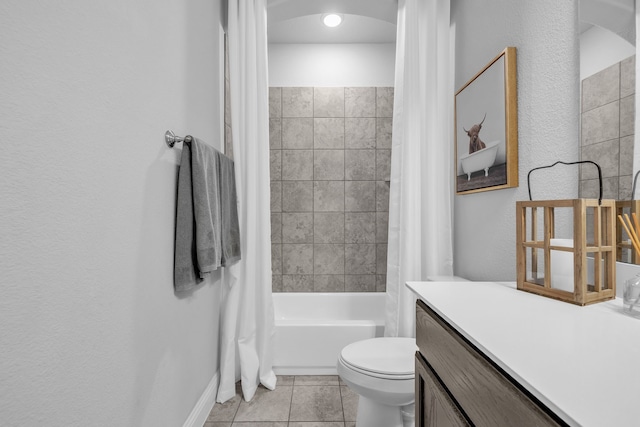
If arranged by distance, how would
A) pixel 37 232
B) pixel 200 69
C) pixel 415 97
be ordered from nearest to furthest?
pixel 37 232 → pixel 200 69 → pixel 415 97

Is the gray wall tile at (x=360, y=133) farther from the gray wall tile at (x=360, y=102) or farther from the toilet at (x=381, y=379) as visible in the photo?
the toilet at (x=381, y=379)

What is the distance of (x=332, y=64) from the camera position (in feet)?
9.70

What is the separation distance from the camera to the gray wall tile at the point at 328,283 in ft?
9.72

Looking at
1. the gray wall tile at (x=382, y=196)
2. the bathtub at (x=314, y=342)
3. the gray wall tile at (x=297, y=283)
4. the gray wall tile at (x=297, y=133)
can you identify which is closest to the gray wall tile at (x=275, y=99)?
the gray wall tile at (x=297, y=133)

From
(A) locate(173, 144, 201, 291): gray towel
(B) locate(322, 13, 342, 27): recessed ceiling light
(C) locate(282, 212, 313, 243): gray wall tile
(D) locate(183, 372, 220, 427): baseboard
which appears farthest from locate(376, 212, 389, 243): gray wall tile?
(A) locate(173, 144, 201, 291): gray towel

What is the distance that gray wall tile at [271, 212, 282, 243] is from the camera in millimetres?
2969

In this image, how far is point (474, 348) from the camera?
2.18ft

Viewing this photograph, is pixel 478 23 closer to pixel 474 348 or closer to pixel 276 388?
pixel 474 348

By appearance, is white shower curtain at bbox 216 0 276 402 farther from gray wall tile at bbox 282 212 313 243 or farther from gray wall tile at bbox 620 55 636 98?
gray wall tile at bbox 620 55 636 98

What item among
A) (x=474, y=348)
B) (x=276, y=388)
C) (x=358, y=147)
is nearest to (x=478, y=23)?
(x=358, y=147)

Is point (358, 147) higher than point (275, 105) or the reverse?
the reverse

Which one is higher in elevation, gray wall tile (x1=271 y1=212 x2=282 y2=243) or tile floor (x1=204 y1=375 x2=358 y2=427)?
gray wall tile (x1=271 y1=212 x2=282 y2=243)

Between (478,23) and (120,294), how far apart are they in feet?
6.60

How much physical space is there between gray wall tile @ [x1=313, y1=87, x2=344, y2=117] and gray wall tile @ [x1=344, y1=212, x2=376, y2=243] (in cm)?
96
